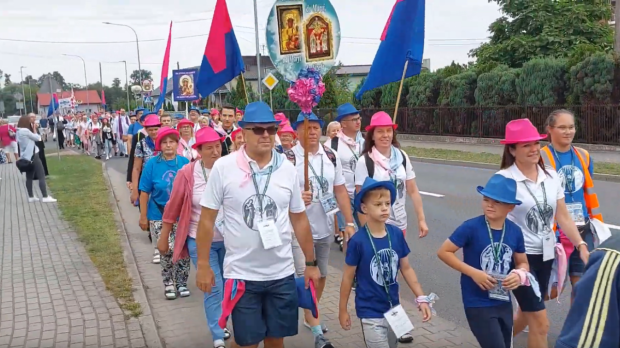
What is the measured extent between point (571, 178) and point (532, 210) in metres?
0.73

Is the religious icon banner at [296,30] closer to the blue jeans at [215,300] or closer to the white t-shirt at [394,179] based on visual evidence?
the white t-shirt at [394,179]

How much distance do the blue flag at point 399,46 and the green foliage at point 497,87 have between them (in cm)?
1976

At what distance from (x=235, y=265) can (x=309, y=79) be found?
149cm

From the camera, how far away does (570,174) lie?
500 cm

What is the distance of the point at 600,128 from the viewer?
21484 millimetres

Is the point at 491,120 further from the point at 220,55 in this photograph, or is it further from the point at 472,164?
the point at 220,55

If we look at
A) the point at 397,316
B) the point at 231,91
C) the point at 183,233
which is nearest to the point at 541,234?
the point at 397,316

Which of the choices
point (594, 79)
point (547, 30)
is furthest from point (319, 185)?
point (547, 30)

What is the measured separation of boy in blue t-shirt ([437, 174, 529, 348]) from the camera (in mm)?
4035

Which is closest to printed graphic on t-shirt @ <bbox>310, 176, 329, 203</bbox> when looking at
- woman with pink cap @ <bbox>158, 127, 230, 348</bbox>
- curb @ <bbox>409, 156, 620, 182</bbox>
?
woman with pink cap @ <bbox>158, 127, 230, 348</bbox>

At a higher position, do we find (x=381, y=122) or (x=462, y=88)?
(x=462, y=88)

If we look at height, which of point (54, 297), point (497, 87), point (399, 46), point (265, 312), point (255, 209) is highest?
point (399, 46)

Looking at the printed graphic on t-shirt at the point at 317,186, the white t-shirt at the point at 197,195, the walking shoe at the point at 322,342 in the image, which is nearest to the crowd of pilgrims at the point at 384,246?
the printed graphic on t-shirt at the point at 317,186

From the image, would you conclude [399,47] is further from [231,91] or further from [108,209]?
[231,91]
